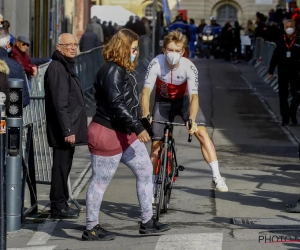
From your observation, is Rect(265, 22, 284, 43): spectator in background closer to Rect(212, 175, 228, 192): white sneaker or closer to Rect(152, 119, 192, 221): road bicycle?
Rect(212, 175, 228, 192): white sneaker

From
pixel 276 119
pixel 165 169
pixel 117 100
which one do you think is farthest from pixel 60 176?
pixel 276 119

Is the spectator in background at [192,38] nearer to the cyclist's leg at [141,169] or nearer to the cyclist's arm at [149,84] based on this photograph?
the cyclist's arm at [149,84]

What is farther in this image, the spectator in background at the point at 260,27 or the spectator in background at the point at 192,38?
the spectator in background at the point at 192,38

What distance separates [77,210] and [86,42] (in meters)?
17.0

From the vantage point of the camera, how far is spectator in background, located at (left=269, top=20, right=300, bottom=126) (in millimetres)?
17703

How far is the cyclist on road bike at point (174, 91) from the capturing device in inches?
373

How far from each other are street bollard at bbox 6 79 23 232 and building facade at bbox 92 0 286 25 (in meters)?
64.9

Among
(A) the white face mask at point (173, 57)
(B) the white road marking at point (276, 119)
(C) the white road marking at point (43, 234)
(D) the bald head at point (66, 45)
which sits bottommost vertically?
(B) the white road marking at point (276, 119)

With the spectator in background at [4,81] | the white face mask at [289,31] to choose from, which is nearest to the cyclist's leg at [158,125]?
the spectator in background at [4,81]

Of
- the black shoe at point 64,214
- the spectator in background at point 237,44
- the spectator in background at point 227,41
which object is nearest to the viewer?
the black shoe at point 64,214

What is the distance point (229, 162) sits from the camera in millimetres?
13469

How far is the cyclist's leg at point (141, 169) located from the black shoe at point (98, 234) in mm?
347

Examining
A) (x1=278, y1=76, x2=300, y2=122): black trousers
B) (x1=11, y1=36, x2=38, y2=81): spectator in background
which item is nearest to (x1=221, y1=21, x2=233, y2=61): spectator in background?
(x1=278, y1=76, x2=300, y2=122): black trousers

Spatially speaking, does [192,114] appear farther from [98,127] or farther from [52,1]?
[52,1]
